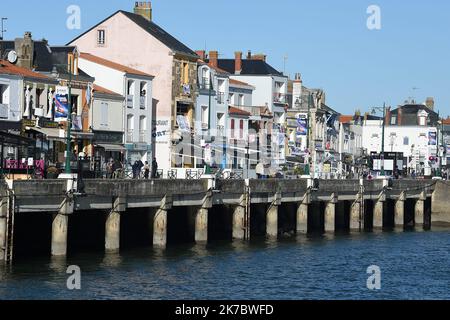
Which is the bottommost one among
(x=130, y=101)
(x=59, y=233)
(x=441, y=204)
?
(x=59, y=233)

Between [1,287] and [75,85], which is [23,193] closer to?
[1,287]

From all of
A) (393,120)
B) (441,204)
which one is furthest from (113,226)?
(393,120)

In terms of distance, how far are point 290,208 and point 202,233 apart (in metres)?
15.6

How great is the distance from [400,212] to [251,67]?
1352 inches

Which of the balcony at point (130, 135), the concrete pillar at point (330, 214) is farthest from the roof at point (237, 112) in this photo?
the concrete pillar at point (330, 214)

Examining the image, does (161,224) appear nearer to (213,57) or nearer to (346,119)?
(213,57)

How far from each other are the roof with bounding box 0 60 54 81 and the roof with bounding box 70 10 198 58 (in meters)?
18.9

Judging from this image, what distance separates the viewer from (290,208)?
8375 centimetres

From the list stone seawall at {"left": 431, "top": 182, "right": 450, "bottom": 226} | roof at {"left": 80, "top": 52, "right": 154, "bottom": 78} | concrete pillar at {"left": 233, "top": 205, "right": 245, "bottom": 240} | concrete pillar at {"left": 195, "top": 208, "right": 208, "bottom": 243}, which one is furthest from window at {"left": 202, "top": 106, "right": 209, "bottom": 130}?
concrete pillar at {"left": 195, "top": 208, "right": 208, "bottom": 243}

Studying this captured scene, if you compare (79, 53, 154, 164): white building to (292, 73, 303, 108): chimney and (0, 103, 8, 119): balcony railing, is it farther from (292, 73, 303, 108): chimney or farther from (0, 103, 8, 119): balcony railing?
(292, 73, 303, 108): chimney

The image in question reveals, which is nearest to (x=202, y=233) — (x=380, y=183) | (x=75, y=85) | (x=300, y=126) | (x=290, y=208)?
(x=290, y=208)

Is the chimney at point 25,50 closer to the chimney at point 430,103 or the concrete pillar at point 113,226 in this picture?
the concrete pillar at point 113,226

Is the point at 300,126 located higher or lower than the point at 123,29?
lower

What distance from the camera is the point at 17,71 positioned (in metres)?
81.1
